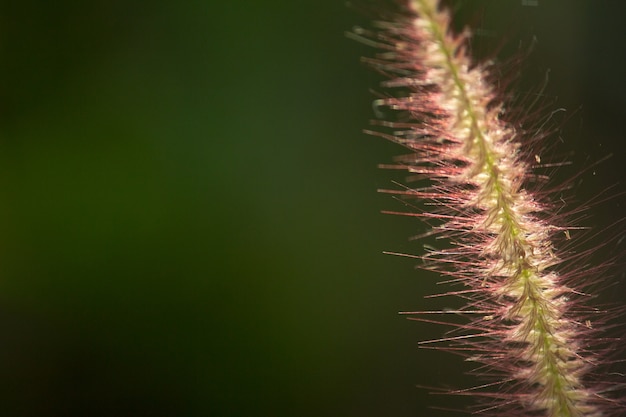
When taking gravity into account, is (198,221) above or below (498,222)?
below

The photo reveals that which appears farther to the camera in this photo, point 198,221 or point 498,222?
point 198,221

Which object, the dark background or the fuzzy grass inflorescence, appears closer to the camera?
the fuzzy grass inflorescence

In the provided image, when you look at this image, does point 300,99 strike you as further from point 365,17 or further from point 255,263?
point 255,263

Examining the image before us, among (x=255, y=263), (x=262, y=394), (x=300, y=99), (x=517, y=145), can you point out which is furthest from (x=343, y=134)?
(x=517, y=145)

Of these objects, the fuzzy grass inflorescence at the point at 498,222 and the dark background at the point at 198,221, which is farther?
the dark background at the point at 198,221

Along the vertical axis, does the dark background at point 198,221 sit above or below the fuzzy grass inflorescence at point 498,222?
below
